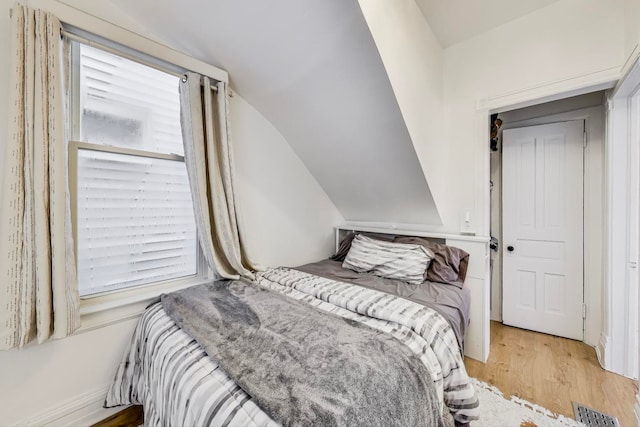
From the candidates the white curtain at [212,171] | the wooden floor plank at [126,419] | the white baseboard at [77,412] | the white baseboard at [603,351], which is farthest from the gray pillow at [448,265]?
Answer: the white baseboard at [77,412]

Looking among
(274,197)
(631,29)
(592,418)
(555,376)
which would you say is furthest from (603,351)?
(274,197)

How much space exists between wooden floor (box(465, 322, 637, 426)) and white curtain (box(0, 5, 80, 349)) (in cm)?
262

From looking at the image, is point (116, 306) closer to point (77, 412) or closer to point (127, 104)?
point (77, 412)

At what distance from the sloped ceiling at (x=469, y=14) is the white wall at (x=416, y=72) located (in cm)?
7

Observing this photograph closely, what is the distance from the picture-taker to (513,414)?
4.85 ft

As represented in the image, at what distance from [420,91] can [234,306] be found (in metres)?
1.93

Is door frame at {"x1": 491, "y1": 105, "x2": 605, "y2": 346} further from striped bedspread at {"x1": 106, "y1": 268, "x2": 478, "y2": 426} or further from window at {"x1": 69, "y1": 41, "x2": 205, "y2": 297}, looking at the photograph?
window at {"x1": 69, "y1": 41, "x2": 205, "y2": 297}

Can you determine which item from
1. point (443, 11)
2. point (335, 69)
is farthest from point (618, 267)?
point (335, 69)

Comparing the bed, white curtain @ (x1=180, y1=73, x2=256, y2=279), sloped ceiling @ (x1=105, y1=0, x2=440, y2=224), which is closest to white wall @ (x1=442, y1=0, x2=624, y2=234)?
sloped ceiling @ (x1=105, y1=0, x2=440, y2=224)

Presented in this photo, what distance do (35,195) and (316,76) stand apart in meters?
1.63

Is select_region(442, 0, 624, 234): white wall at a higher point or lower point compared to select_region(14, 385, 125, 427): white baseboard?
higher

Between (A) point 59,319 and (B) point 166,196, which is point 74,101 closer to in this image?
(B) point 166,196

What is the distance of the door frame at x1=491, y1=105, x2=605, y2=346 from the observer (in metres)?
2.13

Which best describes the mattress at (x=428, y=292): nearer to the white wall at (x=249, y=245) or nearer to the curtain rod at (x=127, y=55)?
the white wall at (x=249, y=245)
